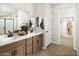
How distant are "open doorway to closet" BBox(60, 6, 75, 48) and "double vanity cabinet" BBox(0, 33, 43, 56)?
13.9 inches

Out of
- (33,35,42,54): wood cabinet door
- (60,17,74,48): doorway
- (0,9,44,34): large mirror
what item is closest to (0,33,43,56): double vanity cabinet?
(33,35,42,54): wood cabinet door

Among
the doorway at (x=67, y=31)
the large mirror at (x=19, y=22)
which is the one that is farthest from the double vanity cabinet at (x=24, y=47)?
the doorway at (x=67, y=31)

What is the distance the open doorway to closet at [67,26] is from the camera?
1.59m

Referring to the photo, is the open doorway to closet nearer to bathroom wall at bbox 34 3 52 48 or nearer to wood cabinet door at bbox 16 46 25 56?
bathroom wall at bbox 34 3 52 48

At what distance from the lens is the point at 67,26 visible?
162 centimetres

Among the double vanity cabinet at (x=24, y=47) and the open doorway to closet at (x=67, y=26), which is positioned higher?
the open doorway to closet at (x=67, y=26)

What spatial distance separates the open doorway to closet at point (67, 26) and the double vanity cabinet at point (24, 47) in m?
0.35

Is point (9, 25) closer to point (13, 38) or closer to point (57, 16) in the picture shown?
point (13, 38)

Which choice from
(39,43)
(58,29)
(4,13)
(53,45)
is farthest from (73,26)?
(4,13)

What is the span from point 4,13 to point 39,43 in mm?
701

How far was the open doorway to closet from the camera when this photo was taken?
159cm

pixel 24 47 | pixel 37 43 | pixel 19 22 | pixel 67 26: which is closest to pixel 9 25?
pixel 19 22

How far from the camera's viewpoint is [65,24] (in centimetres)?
163

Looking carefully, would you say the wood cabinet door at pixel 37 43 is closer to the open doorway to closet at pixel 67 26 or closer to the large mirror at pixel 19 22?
the large mirror at pixel 19 22
